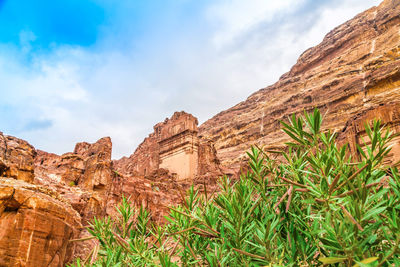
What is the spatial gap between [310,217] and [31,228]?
16.5 ft

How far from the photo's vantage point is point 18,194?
17.9 feet

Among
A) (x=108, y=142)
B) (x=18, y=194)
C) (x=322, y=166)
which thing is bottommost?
(x=322, y=166)

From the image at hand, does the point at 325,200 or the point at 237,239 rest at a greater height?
the point at 325,200

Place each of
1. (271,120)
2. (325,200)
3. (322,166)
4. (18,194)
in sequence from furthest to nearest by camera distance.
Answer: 1. (271,120)
2. (18,194)
3. (322,166)
4. (325,200)

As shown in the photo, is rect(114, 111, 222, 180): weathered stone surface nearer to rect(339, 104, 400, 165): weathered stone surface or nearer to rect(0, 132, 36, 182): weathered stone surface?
rect(339, 104, 400, 165): weathered stone surface

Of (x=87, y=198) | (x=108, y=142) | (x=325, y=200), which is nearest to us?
(x=325, y=200)

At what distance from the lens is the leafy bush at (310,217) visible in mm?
1684

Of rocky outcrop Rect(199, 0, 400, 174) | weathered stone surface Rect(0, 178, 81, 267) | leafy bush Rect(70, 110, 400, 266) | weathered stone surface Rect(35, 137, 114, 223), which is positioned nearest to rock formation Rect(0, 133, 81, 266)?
weathered stone surface Rect(0, 178, 81, 267)

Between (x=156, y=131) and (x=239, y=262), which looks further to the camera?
(x=156, y=131)

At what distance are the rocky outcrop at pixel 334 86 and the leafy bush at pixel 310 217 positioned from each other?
32.5 metres

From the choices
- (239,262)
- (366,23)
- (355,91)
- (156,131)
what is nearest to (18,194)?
(239,262)

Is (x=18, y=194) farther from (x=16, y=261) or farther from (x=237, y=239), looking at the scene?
(x=237, y=239)

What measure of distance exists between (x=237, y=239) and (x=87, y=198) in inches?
419

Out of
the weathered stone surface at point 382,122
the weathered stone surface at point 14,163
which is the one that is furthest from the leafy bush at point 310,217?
the weathered stone surface at point 382,122
